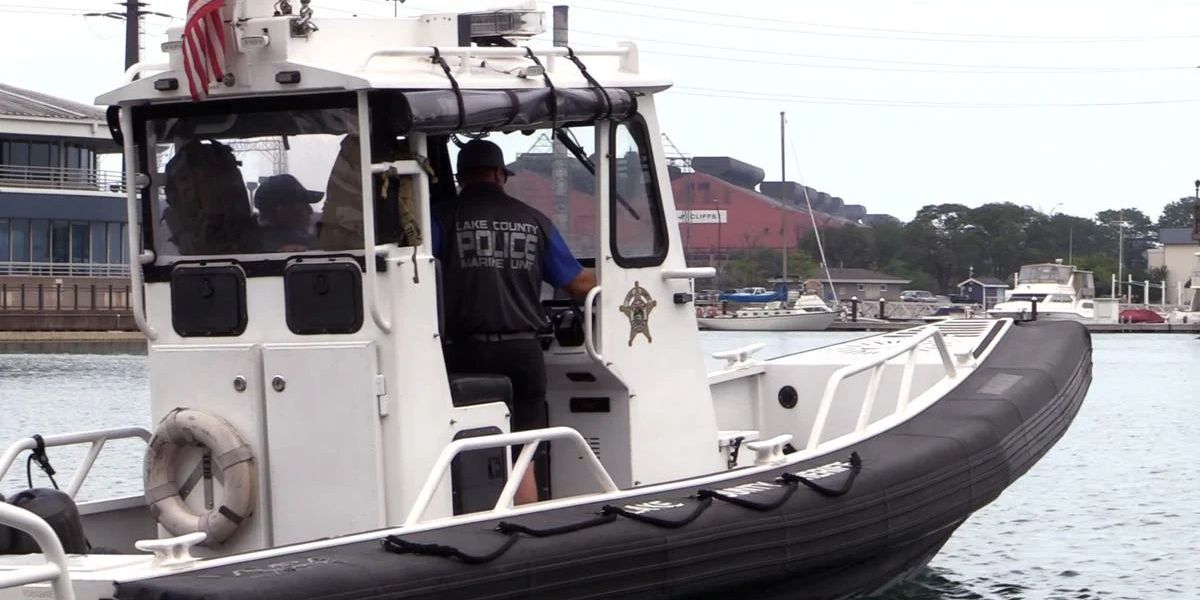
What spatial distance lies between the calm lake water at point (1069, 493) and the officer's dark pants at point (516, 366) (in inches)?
105

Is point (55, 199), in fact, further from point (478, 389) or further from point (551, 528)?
point (551, 528)

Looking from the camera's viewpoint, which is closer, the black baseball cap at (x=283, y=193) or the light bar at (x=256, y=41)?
the light bar at (x=256, y=41)

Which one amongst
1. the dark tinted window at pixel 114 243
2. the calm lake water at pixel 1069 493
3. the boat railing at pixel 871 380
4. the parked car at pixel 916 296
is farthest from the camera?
the parked car at pixel 916 296

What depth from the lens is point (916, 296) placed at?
288 ft

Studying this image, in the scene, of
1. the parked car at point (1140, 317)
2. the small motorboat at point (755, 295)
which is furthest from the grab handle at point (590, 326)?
the parked car at point (1140, 317)

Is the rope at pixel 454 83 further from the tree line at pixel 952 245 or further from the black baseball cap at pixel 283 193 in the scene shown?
the tree line at pixel 952 245

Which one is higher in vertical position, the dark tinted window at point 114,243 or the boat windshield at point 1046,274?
the dark tinted window at point 114,243

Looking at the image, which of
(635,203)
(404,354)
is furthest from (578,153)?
(404,354)

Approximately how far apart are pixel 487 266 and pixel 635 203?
97 cm

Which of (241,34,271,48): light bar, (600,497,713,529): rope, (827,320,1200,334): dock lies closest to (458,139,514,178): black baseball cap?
(241,34,271,48): light bar

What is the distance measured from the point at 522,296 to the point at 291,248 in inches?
35.2

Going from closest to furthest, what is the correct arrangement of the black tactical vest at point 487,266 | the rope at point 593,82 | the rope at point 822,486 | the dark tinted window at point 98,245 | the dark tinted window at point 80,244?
the black tactical vest at point 487,266 < the rope at point 822,486 < the rope at point 593,82 < the dark tinted window at point 80,244 < the dark tinted window at point 98,245

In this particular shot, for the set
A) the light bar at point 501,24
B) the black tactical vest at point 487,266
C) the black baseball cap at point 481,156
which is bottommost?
the black tactical vest at point 487,266

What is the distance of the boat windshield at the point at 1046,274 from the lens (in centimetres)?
7112
